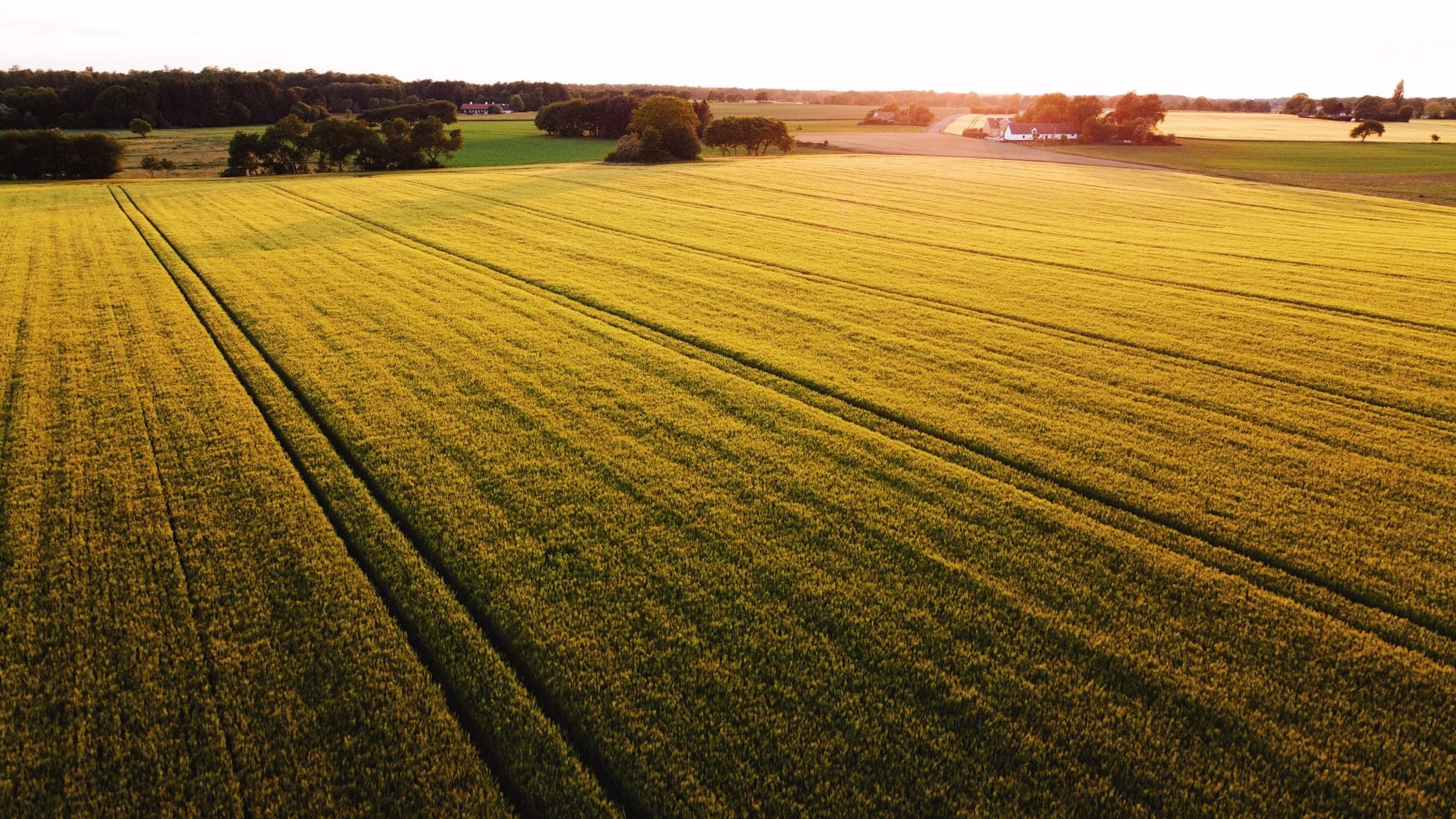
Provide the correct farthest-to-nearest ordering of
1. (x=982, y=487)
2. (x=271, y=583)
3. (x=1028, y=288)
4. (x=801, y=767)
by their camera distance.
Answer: (x=1028, y=288) < (x=982, y=487) < (x=271, y=583) < (x=801, y=767)

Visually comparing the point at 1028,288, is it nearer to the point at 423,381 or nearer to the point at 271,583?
the point at 423,381

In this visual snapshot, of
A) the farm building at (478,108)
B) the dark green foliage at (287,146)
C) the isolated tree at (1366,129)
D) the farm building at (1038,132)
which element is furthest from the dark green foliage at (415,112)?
the isolated tree at (1366,129)

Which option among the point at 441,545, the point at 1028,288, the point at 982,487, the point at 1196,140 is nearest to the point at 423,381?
the point at 441,545

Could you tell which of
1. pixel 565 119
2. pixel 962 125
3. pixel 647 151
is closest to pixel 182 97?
pixel 565 119

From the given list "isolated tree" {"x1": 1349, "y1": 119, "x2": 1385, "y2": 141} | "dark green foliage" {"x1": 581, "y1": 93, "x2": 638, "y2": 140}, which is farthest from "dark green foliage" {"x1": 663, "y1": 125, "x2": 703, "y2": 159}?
"isolated tree" {"x1": 1349, "y1": 119, "x2": 1385, "y2": 141}

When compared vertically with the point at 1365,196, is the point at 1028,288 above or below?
below

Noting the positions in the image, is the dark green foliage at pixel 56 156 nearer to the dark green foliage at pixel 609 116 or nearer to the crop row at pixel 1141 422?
the dark green foliage at pixel 609 116
